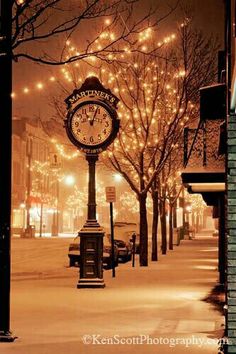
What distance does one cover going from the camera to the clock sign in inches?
858

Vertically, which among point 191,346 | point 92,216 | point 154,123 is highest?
point 154,123

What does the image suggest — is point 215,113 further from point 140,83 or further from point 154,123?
point 154,123

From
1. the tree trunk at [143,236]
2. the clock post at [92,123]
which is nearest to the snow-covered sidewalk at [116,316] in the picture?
the clock post at [92,123]

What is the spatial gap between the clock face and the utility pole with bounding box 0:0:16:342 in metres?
9.84

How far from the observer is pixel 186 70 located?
32562 mm

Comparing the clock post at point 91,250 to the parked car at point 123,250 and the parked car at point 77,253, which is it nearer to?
the parked car at point 77,253

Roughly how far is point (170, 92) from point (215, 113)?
2198 cm

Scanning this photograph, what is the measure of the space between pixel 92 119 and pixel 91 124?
16cm

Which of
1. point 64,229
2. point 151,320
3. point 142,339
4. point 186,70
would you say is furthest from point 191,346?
point 64,229

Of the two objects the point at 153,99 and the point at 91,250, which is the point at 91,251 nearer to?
the point at 91,250

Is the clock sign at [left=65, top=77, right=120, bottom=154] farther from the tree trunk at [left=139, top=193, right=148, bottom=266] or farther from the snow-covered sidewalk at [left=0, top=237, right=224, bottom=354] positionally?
the tree trunk at [left=139, top=193, right=148, bottom=266]

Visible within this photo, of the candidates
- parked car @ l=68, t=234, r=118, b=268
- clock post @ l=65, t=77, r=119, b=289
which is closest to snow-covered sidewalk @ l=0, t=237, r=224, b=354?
clock post @ l=65, t=77, r=119, b=289

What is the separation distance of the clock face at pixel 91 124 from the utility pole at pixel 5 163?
32.3 ft

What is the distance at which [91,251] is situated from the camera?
70.2 feet
